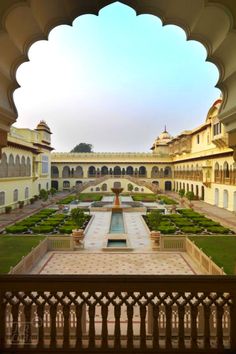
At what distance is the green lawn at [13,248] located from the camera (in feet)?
38.8

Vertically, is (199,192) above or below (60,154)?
below

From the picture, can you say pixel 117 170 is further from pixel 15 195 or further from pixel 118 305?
pixel 118 305

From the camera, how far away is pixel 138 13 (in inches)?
172

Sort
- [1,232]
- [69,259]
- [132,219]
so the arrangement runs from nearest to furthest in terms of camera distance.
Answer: [69,259] → [1,232] → [132,219]

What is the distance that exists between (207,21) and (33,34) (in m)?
2.34

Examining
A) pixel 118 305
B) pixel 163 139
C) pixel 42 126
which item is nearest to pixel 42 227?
pixel 118 305

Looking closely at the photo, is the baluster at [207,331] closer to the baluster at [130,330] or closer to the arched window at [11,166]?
the baluster at [130,330]

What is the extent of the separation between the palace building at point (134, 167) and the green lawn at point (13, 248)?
8607 millimetres

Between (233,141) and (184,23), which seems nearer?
(184,23)

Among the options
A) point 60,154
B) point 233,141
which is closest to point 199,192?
point 60,154

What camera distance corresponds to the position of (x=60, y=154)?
54719mm

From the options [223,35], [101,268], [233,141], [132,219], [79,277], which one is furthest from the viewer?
[132,219]

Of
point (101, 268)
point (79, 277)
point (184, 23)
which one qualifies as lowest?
point (101, 268)

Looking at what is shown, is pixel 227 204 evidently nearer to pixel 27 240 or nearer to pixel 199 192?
pixel 199 192
